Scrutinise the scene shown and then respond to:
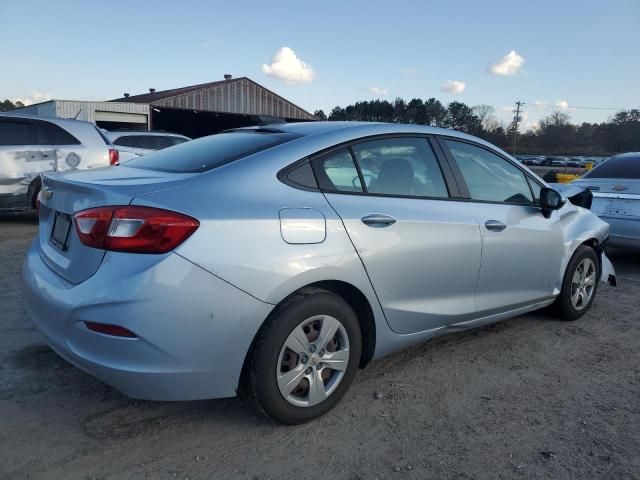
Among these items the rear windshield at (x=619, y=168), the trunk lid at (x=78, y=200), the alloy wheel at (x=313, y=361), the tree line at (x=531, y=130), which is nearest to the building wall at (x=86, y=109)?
the rear windshield at (x=619, y=168)

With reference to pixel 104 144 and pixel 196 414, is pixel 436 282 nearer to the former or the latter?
pixel 196 414

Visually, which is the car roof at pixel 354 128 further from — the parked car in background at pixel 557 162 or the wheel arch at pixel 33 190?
the parked car in background at pixel 557 162

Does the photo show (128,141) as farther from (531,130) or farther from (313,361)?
(531,130)

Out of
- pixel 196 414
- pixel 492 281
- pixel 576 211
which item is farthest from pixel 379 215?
pixel 576 211

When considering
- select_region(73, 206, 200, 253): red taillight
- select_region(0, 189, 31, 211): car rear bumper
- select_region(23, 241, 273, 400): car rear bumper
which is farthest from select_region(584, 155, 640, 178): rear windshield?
select_region(0, 189, 31, 211): car rear bumper

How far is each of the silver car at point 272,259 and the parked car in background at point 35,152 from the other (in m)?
5.58

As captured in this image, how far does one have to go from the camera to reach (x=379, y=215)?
2.92 m

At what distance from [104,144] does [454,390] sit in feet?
24.3

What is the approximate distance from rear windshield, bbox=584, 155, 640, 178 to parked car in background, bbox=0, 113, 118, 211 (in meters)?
7.21

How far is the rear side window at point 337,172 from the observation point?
2.81 metres

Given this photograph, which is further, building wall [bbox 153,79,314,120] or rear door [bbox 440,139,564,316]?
building wall [bbox 153,79,314,120]

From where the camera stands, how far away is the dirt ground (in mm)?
2416

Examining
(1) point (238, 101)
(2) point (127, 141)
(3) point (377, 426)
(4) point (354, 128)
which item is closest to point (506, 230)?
(4) point (354, 128)

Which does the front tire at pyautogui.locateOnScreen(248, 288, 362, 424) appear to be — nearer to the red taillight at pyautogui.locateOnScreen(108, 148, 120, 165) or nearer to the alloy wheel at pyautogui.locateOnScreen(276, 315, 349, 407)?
the alloy wheel at pyautogui.locateOnScreen(276, 315, 349, 407)
